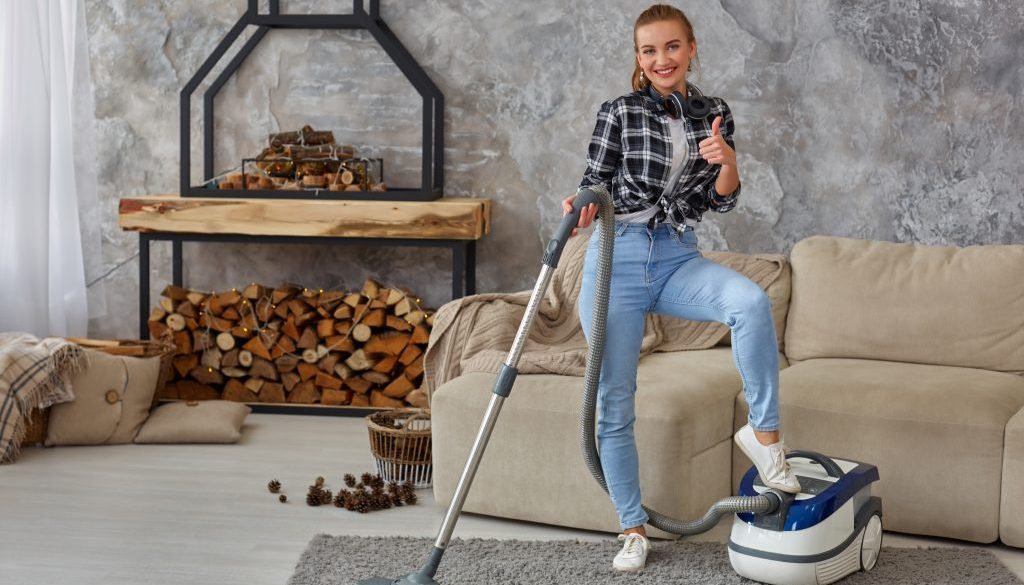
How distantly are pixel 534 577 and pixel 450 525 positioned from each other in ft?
1.36

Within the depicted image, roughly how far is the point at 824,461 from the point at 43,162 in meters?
3.18

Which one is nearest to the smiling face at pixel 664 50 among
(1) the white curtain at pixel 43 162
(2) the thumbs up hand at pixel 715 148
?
(2) the thumbs up hand at pixel 715 148

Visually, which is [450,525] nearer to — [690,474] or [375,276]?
[690,474]

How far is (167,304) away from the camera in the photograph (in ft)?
14.9

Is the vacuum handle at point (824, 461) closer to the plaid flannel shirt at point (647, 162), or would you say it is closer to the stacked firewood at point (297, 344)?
the plaid flannel shirt at point (647, 162)

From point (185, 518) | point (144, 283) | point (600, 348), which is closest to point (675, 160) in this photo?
point (600, 348)

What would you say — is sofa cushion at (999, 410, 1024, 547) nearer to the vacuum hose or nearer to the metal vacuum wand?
the vacuum hose

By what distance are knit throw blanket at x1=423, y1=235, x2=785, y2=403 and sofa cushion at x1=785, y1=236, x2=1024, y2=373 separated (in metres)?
0.18

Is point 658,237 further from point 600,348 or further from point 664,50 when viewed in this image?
point 664,50

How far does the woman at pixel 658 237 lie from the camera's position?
2.53 m

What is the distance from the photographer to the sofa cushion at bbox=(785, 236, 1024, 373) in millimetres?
3479

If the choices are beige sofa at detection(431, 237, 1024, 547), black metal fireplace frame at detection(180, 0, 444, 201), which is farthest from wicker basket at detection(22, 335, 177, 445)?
beige sofa at detection(431, 237, 1024, 547)

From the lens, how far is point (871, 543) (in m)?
2.73

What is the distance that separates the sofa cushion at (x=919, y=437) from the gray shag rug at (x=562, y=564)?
0.12m
